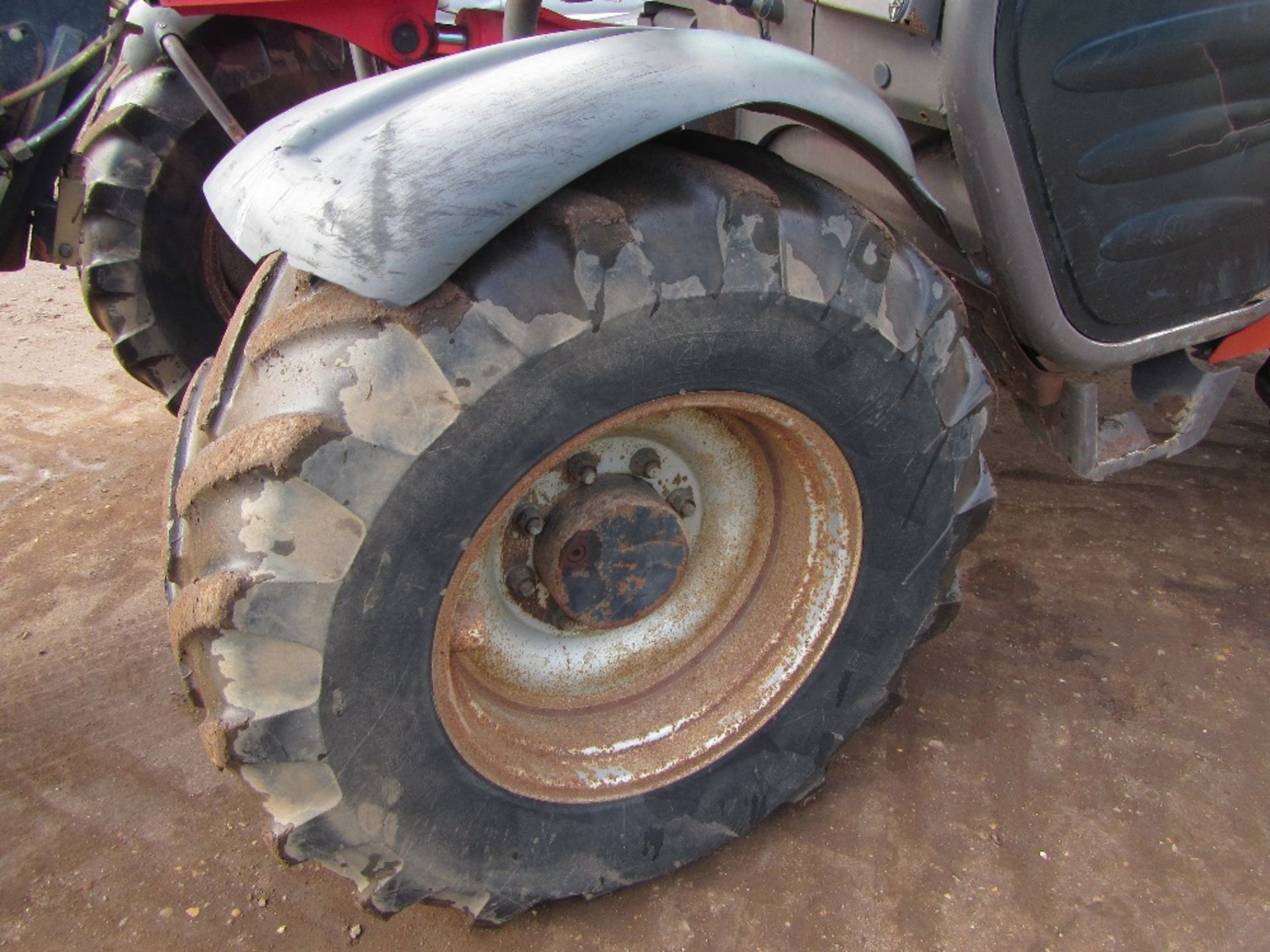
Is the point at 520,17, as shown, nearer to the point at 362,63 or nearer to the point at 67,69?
the point at 362,63

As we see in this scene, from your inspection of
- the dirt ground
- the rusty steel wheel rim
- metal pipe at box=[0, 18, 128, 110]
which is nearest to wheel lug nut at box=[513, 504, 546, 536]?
the rusty steel wheel rim

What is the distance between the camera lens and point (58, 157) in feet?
8.92

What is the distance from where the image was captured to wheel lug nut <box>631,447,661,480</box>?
5.87ft

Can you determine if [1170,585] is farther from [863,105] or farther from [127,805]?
[127,805]

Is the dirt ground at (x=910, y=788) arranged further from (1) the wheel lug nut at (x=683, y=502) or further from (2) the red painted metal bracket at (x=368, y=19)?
(2) the red painted metal bracket at (x=368, y=19)

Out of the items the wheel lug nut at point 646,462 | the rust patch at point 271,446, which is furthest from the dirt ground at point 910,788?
the wheel lug nut at point 646,462

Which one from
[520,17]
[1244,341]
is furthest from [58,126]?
[1244,341]

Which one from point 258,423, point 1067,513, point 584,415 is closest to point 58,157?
point 258,423

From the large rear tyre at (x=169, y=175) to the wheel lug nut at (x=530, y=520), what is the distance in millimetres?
1594

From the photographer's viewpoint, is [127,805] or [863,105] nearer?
[863,105]

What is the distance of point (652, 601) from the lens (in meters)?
1.78

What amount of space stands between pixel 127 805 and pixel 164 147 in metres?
1.65

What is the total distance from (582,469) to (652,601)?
11.0 inches

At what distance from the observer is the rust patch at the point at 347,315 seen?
1283mm
